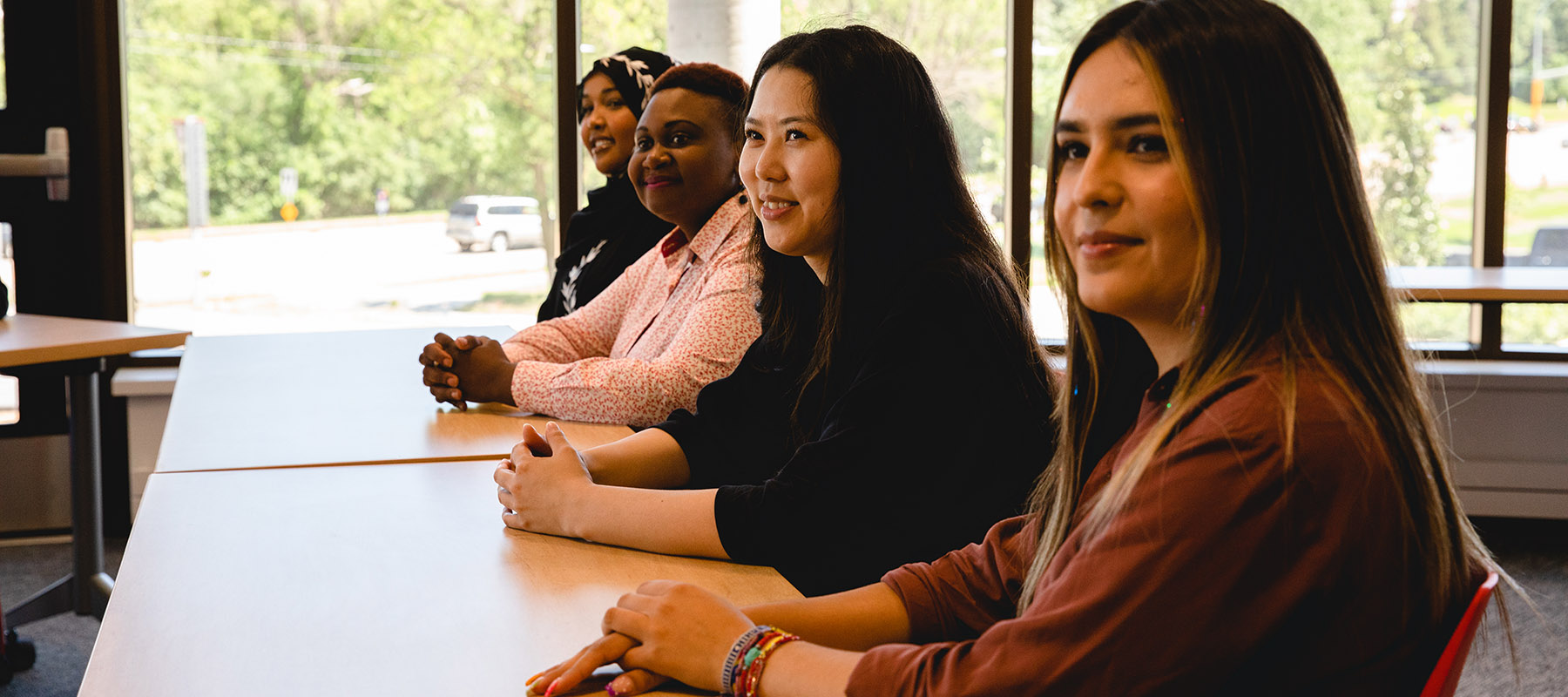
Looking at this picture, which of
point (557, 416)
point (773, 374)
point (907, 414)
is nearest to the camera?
point (907, 414)

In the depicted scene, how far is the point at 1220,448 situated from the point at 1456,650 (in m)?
0.19

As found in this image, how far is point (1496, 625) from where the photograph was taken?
312 cm

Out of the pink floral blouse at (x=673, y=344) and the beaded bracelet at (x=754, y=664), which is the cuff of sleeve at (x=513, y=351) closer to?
the pink floral blouse at (x=673, y=344)

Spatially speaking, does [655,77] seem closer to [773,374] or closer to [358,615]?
[773,374]

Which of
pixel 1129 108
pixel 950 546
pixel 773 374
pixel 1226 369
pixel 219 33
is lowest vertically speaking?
pixel 950 546

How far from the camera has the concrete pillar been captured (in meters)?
3.83

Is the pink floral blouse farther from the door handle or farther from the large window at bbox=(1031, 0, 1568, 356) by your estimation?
the large window at bbox=(1031, 0, 1568, 356)

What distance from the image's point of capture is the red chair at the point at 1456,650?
0.75 metres

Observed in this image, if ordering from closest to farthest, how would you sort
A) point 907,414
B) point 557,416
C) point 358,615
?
point 358,615 → point 907,414 → point 557,416

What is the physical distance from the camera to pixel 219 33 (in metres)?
3.98

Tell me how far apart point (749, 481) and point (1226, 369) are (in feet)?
3.14

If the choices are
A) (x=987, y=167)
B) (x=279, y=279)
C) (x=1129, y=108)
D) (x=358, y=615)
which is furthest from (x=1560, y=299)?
(x=279, y=279)

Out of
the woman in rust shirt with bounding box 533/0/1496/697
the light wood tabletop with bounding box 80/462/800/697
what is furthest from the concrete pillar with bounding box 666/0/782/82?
the woman in rust shirt with bounding box 533/0/1496/697

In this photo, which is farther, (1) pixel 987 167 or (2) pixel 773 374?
(1) pixel 987 167
